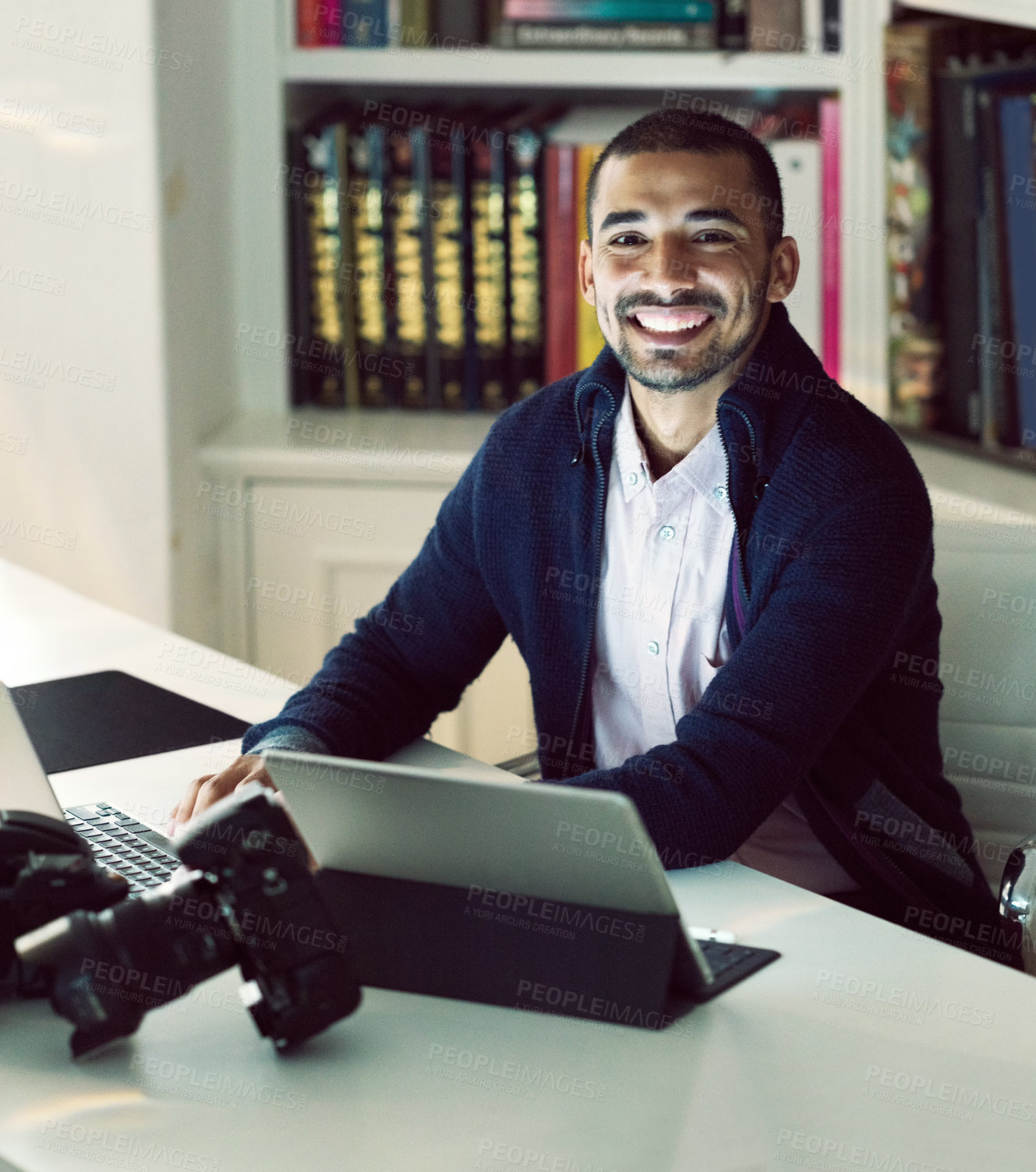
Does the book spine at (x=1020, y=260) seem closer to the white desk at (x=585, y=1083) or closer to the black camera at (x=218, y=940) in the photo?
the white desk at (x=585, y=1083)

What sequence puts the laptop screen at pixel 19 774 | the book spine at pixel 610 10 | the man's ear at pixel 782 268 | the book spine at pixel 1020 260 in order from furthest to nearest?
the book spine at pixel 610 10, the book spine at pixel 1020 260, the man's ear at pixel 782 268, the laptop screen at pixel 19 774

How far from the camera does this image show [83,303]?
214 centimetres

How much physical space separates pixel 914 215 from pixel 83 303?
3.83ft

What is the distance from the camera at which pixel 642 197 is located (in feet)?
4.54

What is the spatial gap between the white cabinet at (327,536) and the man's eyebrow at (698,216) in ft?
2.70

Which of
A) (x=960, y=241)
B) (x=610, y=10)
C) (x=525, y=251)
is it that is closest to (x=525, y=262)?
(x=525, y=251)

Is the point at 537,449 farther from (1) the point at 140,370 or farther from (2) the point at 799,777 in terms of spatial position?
(1) the point at 140,370

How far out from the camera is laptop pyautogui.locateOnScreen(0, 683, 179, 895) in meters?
1.00

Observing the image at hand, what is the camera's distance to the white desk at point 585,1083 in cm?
79

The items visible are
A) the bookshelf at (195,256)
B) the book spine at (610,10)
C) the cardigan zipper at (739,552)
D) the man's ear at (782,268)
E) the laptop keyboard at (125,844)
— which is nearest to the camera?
the laptop keyboard at (125,844)

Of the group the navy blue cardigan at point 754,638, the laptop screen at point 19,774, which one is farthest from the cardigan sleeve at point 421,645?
the laptop screen at point 19,774

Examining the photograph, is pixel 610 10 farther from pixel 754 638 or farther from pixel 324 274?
pixel 754 638

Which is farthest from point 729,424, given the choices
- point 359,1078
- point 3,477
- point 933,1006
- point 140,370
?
point 3,477

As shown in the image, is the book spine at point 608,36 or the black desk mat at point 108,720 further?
the book spine at point 608,36
